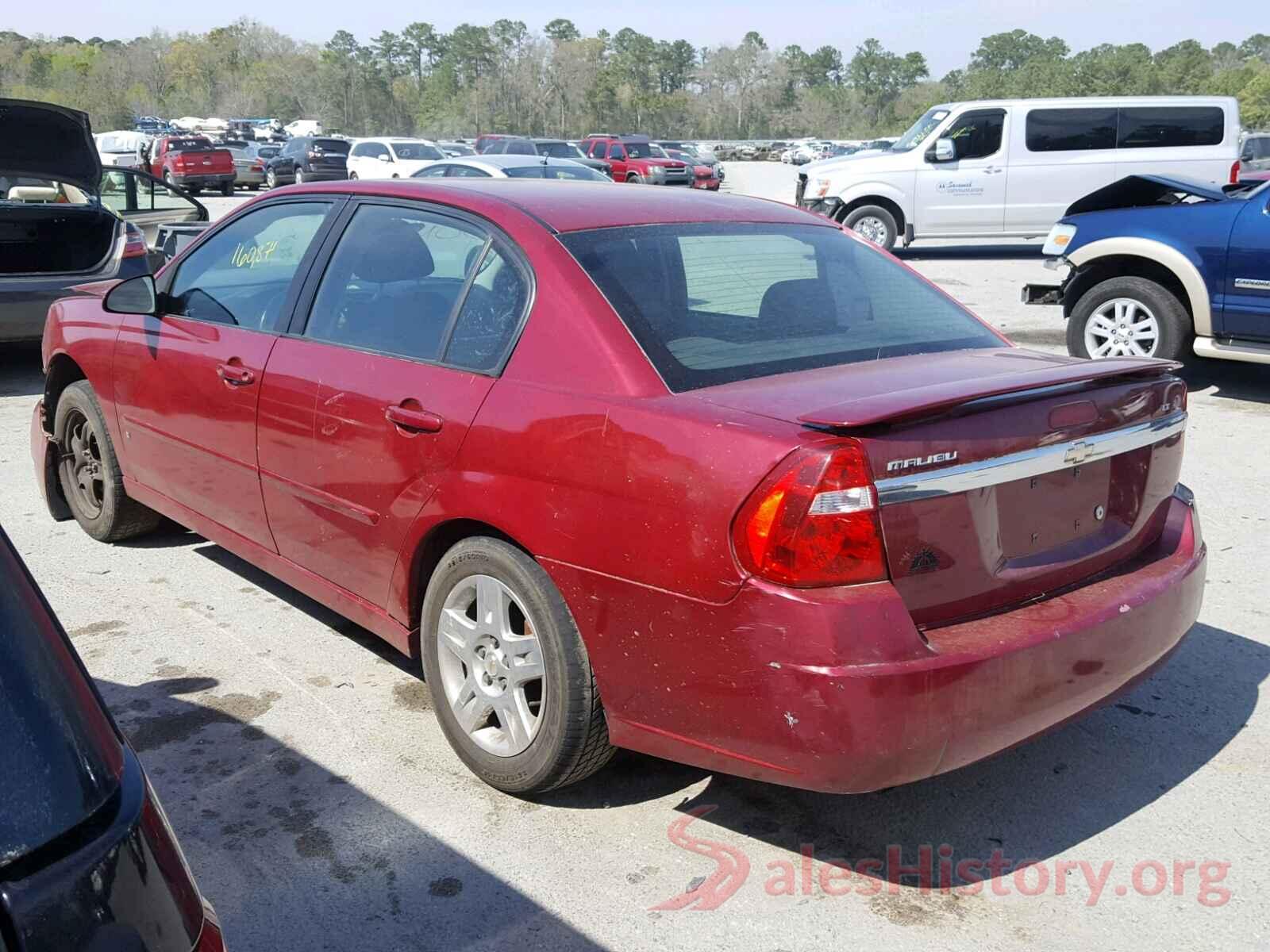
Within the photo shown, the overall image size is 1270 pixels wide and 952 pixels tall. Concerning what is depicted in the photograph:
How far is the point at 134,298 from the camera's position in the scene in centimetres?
465

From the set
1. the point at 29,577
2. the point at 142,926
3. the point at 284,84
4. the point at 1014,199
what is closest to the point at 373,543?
the point at 29,577

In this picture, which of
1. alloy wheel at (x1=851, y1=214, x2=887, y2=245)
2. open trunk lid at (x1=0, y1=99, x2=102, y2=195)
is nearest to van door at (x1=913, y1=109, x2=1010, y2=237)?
alloy wheel at (x1=851, y1=214, x2=887, y2=245)

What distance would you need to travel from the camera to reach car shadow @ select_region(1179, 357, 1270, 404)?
880 cm

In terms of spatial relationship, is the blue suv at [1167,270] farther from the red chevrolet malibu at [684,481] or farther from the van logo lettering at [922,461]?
the van logo lettering at [922,461]

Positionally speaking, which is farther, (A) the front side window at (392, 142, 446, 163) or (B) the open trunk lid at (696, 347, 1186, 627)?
(A) the front side window at (392, 142, 446, 163)

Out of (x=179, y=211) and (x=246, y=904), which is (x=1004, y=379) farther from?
(x=179, y=211)

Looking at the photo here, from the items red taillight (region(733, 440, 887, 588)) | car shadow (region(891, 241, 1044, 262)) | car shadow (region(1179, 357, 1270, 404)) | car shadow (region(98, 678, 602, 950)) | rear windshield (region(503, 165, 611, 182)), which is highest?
rear windshield (region(503, 165, 611, 182))

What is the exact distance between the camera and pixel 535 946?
278cm

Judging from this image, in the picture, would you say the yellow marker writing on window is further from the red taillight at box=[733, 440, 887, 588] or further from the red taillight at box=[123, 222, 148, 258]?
the red taillight at box=[123, 222, 148, 258]

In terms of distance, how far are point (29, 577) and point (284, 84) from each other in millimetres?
117117

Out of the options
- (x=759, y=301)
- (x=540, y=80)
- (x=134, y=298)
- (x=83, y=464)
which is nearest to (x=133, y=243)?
(x=83, y=464)

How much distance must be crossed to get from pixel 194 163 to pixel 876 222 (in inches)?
951

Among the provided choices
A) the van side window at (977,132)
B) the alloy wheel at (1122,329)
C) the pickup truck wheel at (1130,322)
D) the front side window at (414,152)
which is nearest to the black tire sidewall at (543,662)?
the pickup truck wheel at (1130,322)

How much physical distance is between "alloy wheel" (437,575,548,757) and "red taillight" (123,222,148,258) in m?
7.14
